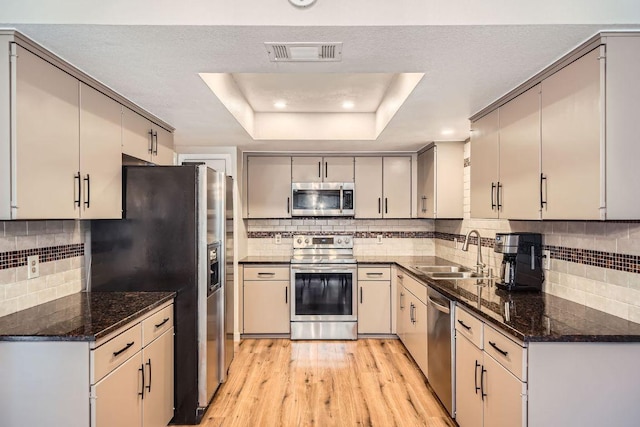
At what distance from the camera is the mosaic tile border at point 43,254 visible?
6.77ft

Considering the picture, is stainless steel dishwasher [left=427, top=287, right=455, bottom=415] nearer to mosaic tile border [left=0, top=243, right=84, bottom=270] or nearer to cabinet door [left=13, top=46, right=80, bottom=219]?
cabinet door [left=13, top=46, right=80, bottom=219]

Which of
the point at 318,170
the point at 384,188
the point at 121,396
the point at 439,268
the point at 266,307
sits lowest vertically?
the point at 266,307

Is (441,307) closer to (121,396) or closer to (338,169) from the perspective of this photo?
(121,396)

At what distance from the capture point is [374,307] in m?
4.45

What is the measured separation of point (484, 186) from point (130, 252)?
8.31 ft

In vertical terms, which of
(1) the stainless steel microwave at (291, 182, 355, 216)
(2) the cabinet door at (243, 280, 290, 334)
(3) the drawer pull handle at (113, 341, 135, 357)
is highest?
(1) the stainless steel microwave at (291, 182, 355, 216)

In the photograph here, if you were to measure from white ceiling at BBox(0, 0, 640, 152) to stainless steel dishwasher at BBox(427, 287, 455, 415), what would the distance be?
1.53 m

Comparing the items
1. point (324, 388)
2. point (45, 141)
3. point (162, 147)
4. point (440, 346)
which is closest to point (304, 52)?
point (45, 141)

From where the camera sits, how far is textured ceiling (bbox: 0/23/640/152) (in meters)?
1.63

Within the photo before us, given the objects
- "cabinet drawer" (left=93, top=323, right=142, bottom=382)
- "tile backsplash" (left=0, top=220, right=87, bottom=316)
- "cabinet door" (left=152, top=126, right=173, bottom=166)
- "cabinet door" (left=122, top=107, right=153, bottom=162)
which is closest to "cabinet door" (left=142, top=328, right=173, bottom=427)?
"cabinet drawer" (left=93, top=323, right=142, bottom=382)

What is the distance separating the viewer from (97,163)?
7.54 ft

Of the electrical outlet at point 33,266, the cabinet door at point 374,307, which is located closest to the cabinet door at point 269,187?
the cabinet door at point 374,307

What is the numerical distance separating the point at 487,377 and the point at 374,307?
239cm

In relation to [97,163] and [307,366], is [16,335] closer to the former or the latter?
[97,163]
